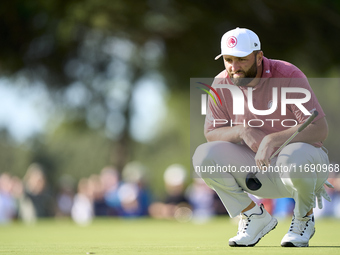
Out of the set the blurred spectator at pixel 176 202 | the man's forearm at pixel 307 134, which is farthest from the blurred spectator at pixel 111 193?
the man's forearm at pixel 307 134

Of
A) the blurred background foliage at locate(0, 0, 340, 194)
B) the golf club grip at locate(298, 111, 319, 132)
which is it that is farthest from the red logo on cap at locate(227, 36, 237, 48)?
the blurred background foliage at locate(0, 0, 340, 194)

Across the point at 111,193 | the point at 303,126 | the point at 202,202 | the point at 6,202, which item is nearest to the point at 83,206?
the point at 111,193

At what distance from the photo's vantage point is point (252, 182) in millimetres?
4730

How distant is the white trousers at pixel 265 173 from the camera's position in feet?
14.4

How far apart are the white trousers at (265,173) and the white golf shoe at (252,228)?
0.10 metres

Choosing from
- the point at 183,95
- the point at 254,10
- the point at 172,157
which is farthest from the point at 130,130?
the point at 172,157

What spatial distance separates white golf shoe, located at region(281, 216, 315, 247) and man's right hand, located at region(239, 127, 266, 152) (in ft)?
2.06

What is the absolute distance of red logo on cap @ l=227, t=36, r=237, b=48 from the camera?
14.6 ft

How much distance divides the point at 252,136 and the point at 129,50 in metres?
13.1

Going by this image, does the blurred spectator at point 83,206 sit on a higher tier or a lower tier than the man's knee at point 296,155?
lower

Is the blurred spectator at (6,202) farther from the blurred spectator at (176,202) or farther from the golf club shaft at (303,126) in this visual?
the golf club shaft at (303,126)

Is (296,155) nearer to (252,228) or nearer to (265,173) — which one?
(265,173)

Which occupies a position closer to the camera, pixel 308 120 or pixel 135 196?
pixel 308 120

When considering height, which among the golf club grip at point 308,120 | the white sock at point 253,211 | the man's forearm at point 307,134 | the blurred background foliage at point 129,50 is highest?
the blurred background foliage at point 129,50
